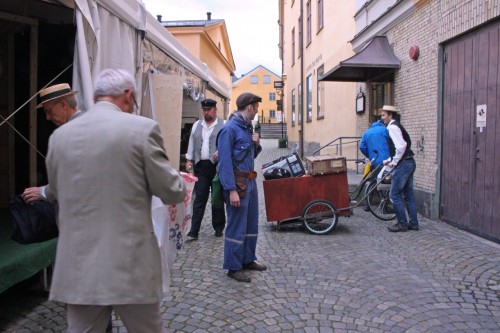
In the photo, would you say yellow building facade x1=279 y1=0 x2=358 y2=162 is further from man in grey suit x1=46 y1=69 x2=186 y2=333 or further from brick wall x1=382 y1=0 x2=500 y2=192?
man in grey suit x1=46 y1=69 x2=186 y2=333

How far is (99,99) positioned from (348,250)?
395 cm

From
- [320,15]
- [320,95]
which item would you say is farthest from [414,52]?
[320,15]

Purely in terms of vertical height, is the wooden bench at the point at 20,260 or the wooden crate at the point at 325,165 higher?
the wooden crate at the point at 325,165

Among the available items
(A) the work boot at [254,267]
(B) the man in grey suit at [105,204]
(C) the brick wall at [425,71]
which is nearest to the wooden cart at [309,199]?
(A) the work boot at [254,267]

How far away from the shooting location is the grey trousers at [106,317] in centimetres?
200

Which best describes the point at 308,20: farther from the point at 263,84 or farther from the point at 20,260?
the point at 263,84

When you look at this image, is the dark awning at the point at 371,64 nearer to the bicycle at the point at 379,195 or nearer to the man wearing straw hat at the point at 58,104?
the bicycle at the point at 379,195

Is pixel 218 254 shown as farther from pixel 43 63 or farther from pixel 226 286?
pixel 43 63

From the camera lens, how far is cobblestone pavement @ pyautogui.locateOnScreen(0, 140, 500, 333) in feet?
10.8

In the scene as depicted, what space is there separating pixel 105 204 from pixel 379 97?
9.11 metres

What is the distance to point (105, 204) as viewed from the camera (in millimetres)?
1886

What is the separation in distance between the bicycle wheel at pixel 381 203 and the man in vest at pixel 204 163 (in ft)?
8.34

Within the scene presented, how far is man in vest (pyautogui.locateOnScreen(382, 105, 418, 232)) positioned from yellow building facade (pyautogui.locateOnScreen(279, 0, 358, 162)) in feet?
18.3

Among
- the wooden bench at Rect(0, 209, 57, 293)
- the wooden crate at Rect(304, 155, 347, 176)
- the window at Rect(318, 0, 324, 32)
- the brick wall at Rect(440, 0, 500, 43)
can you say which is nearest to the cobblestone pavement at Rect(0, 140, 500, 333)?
the wooden bench at Rect(0, 209, 57, 293)
